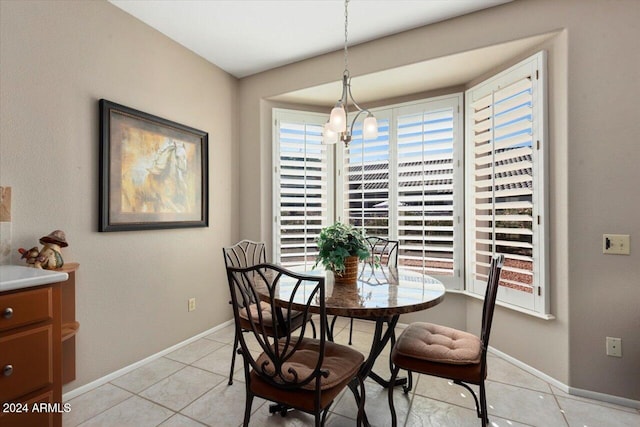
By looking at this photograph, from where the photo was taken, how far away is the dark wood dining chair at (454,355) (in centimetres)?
154

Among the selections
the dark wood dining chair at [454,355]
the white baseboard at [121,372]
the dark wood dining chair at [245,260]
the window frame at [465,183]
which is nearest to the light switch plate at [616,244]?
the window frame at [465,183]

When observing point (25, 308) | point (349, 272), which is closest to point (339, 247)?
point (349, 272)

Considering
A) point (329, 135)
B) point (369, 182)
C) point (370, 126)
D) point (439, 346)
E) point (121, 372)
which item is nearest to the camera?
point (439, 346)

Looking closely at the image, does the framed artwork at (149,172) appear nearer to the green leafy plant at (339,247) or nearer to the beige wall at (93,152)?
the beige wall at (93,152)

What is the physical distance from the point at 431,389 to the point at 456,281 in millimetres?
1177

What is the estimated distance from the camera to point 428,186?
3.07 meters

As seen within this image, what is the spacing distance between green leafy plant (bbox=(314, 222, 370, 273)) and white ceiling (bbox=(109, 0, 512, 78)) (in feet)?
5.80

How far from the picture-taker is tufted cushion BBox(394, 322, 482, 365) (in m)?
1.58

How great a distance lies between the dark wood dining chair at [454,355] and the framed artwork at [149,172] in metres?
2.20

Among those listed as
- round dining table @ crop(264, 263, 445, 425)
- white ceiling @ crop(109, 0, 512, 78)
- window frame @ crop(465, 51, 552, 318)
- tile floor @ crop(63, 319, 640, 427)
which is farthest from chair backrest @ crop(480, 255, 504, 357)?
white ceiling @ crop(109, 0, 512, 78)

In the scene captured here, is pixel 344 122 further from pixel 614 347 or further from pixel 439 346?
pixel 614 347

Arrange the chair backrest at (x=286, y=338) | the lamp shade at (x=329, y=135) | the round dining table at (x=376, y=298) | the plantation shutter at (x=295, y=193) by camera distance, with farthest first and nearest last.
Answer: the plantation shutter at (x=295, y=193), the lamp shade at (x=329, y=135), the round dining table at (x=376, y=298), the chair backrest at (x=286, y=338)

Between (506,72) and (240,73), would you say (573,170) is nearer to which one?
(506,72)

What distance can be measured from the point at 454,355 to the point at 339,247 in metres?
0.85
